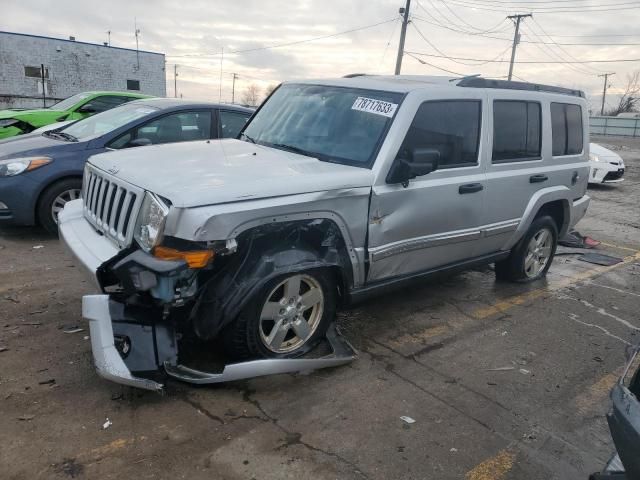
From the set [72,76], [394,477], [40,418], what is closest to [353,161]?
[394,477]

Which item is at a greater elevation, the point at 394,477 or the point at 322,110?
the point at 322,110

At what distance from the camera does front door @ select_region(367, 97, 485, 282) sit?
3857 mm

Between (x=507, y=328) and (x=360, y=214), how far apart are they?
194 cm

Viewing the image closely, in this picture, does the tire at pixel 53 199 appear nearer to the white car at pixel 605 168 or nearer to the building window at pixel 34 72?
the white car at pixel 605 168

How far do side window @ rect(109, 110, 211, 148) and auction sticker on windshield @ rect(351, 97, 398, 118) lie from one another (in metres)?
2.94

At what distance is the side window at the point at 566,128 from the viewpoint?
17.5 ft

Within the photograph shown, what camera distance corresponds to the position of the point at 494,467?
9.32 ft

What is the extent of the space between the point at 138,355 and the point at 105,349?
21cm

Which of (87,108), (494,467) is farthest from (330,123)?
(87,108)

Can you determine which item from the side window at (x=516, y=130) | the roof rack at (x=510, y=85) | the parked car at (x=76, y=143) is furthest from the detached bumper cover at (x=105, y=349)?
the side window at (x=516, y=130)

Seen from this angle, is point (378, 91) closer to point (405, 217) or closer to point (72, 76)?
point (405, 217)

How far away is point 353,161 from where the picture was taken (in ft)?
12.6

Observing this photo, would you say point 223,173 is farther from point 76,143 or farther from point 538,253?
point 538,253

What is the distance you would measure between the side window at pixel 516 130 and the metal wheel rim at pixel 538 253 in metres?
0.94
